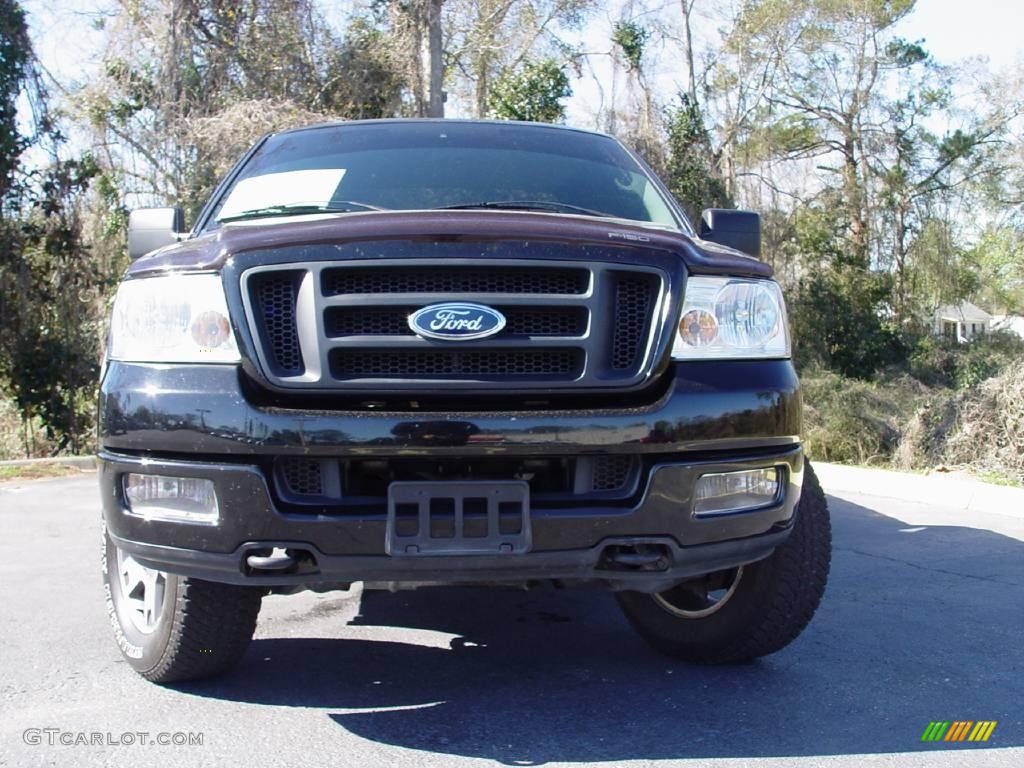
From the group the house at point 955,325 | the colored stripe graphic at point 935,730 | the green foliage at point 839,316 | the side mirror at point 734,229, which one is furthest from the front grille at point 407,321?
the house at point 955,325

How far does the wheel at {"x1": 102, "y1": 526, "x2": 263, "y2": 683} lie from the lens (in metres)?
2.97

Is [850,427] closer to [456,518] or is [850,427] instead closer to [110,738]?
[456,518]

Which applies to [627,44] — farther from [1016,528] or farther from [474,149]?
[474,149]

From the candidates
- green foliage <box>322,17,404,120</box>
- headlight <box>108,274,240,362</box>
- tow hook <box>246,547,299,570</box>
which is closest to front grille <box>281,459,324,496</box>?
tow hook <box>246,547,299,570</box>

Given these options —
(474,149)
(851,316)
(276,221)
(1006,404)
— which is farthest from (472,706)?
(851,316)

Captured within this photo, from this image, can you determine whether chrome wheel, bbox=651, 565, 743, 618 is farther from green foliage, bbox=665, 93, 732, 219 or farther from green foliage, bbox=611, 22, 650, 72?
green foliage, bbox=611, 22, 650, 72

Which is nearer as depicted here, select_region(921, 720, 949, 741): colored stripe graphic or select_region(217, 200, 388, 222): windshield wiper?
select_region(921, 720, 949, 741): colored stripe graphic

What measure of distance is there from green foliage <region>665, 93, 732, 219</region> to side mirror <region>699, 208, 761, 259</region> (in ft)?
50.6

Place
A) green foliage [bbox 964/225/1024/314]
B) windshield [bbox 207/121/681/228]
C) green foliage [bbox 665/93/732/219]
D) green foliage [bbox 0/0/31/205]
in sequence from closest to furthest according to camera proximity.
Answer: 1. windshield [bbox 207/121/681/228]
2. green foliage [bbox 0/0/31/205]
3. green foliage [bbox 665/93/732/219]
4. green foliage [bbox 964/225/1024/314]

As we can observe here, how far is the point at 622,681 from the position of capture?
10.9 feet

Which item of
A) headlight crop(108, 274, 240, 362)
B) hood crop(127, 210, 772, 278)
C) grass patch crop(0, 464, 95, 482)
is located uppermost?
hood crop(127, 210, 772, 278)

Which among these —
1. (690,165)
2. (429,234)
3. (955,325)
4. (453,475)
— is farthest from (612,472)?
(955,325)

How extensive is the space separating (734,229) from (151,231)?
221cm

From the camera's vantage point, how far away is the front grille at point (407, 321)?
8.54ft
